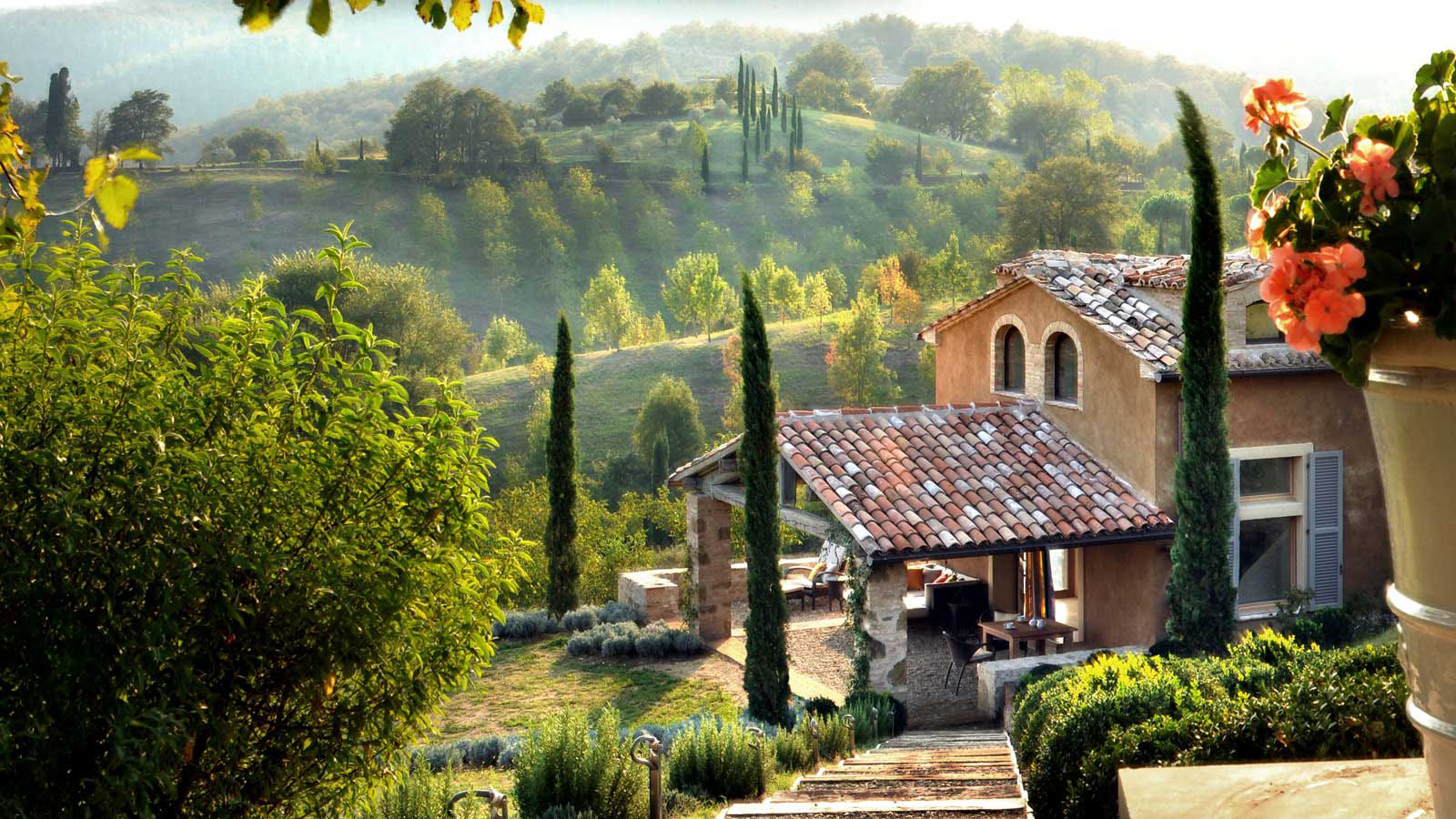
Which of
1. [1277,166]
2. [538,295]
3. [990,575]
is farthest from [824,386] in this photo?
[1277,166]

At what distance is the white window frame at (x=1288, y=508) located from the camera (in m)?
14.4

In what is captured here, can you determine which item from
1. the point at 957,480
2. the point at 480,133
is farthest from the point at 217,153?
the point at 957,480

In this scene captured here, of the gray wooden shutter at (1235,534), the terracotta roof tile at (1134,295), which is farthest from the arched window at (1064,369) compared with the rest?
the gray wooden shutter at (1235,534)

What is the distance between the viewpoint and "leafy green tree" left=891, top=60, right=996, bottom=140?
101125mm

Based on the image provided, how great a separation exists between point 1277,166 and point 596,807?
5.33 meters

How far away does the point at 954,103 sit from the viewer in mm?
101375

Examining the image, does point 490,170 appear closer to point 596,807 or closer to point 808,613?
point 808,613

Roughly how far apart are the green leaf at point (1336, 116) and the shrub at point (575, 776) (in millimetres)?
5266

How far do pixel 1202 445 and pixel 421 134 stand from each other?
247ft

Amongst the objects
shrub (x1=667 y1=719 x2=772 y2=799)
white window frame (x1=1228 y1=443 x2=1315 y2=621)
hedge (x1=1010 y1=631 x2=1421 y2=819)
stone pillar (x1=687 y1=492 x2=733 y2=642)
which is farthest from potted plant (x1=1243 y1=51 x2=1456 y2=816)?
stone pillar (x1=687 y1=492 x2=733 y2=642)

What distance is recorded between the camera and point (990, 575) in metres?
17.7

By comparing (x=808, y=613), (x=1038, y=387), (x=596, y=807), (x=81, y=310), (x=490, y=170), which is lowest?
(x=808, y=613)

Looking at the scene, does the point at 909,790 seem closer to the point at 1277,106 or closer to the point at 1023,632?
the point at 1277,106

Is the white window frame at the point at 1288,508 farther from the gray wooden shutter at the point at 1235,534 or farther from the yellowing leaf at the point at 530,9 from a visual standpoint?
the yellowing leaf at the point at 530,9
